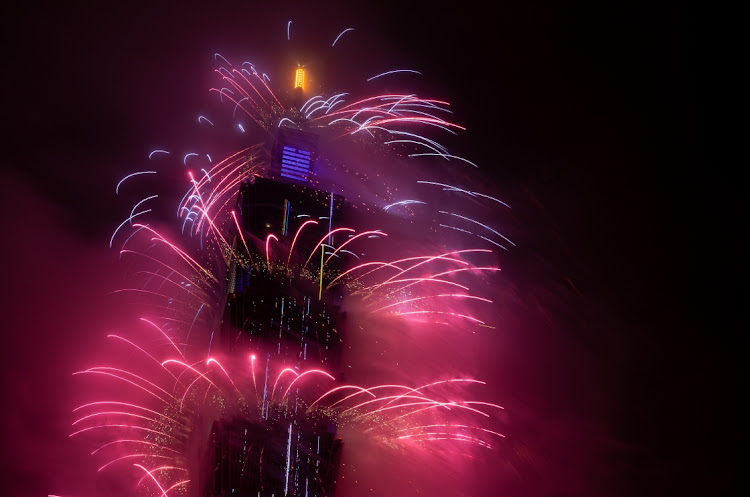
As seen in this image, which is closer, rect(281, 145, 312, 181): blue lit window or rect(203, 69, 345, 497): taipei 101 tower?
rect(203, 69, 345, 497): taipei 101 tower

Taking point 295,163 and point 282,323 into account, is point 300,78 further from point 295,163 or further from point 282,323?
point 282,323

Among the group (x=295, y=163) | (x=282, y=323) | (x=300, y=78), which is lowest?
(x=282, y=323)

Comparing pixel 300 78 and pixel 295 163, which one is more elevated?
pixel 295 163

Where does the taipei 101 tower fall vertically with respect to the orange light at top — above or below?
below

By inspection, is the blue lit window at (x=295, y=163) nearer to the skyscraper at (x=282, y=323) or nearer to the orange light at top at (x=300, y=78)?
the skyscraper at (x=282, y=323)

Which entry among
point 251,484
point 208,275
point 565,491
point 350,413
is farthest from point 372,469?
point 208,275

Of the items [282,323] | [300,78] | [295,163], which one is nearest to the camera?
[300,78]

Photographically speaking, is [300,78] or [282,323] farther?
[282,323]

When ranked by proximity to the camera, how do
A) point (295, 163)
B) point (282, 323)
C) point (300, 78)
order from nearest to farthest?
point (300, 78)
point (282, 323)
point (295, 163)

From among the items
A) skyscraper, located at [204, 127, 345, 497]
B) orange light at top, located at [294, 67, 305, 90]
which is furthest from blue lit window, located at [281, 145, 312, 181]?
orange light at top, located at [294, 67, 305, 90]

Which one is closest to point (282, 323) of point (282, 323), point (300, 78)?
point (282, 323)

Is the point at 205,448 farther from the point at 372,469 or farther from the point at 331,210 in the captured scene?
the point at 331,210

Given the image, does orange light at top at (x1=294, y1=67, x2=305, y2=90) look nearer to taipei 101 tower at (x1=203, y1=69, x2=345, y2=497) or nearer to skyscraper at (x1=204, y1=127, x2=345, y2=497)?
taipei 101 tower at (x1=203, y1=69, x2=345, y2=497)
